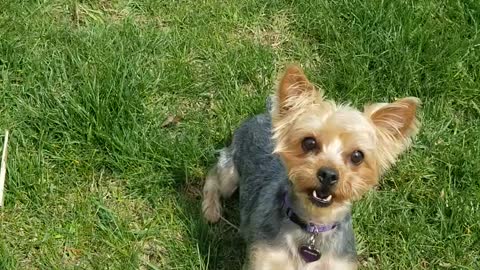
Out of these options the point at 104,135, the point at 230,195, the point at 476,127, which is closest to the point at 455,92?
the point at 476,127

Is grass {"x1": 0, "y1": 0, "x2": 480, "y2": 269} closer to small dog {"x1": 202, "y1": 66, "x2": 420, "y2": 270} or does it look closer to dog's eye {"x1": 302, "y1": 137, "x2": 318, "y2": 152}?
small dog {"x1": 202, "y1": 66, "x2": 420, "y2": 270}

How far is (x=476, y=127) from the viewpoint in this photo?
6.62 metres

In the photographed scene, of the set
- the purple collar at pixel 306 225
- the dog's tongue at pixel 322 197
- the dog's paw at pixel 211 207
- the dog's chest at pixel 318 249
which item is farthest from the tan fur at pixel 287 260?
the dog's paw at pixel 211 207

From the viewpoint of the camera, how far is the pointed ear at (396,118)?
4.62 metres

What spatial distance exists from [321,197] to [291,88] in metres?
0.68

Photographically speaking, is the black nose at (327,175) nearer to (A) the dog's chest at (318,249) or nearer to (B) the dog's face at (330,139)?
(B) the dog's face at (330,139)

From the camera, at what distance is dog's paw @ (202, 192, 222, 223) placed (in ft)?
19.7

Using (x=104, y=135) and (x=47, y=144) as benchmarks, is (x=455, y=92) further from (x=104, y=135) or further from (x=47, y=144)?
(x=47, y=144)

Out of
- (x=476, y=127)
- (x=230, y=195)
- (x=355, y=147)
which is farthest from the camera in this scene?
(x=476, y=127)

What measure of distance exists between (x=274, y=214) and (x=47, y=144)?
6.76ft

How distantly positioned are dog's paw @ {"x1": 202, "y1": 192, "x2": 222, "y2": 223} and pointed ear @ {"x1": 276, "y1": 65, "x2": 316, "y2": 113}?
1457 millimetres

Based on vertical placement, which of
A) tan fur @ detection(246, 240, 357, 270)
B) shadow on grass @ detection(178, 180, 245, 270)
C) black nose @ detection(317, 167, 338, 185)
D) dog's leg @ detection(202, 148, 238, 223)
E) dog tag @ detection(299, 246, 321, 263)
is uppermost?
black nose @ detection(317, 167, 338, 185)

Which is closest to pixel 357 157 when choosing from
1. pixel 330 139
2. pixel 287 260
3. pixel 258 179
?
pixel 330 139

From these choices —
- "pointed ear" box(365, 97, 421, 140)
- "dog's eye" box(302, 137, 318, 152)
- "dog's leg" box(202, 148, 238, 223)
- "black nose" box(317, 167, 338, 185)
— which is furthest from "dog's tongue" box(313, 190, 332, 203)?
"dog's leg" box(202, 148, 238, 223)
